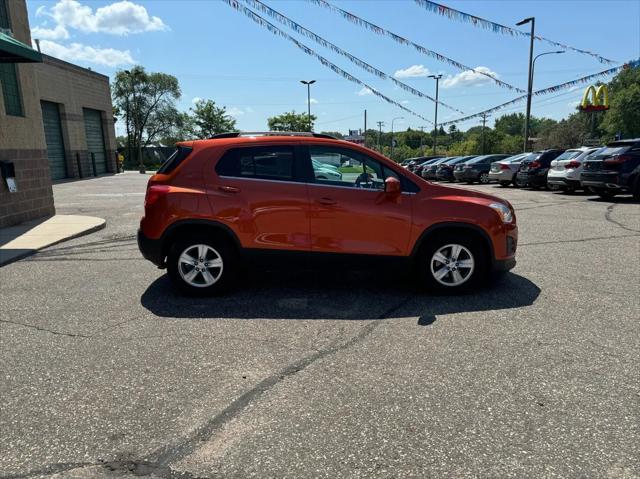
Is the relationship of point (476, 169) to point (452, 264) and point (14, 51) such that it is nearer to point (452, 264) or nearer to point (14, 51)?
point (452, 264)

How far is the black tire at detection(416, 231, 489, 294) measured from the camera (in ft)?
16.5

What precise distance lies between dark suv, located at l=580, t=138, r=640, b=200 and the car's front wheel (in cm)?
975

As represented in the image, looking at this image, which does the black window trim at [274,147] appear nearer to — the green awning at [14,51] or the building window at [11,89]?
the green awning at [14,51]

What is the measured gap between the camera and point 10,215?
10.2 metres

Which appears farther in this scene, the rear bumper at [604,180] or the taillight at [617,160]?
the rear bumper at [604,180]

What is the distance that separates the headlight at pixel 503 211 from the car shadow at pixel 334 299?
80cm

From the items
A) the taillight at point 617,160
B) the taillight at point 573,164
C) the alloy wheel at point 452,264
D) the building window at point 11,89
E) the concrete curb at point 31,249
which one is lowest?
the concrete curb at point 31,249

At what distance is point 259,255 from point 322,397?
7.33 ft

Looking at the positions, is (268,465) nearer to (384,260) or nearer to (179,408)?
(179,408)

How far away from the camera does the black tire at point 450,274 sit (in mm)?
5035

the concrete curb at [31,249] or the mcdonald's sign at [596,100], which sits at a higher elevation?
the mcdonald's sign at [596,100]

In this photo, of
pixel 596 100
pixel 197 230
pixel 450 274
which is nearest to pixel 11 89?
pixel 197 230

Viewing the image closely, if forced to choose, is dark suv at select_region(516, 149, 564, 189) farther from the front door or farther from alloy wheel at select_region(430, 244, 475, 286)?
the front door

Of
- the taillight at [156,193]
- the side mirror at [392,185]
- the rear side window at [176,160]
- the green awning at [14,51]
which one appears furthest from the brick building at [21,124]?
the side mirror at [392,185]
